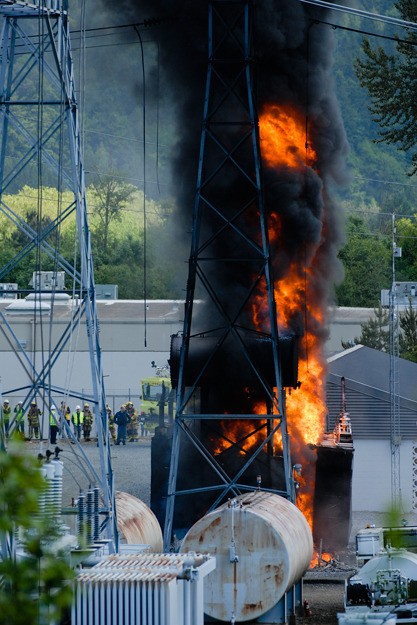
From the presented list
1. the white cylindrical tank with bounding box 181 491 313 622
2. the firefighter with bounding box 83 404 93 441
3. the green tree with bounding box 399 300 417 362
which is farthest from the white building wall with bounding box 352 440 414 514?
the green tree with bounding box 399 300 417 362

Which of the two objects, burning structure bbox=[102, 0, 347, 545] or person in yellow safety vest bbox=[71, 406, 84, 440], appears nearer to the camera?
burning structure bbox=[102, 0, 347, 545]

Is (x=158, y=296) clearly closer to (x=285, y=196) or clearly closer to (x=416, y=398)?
(x=416, y=398)

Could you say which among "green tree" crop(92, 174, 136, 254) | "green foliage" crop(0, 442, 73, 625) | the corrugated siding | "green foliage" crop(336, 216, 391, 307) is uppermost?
"green tree" crop(92, 174, 136, 254)

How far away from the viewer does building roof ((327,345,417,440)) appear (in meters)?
46.4

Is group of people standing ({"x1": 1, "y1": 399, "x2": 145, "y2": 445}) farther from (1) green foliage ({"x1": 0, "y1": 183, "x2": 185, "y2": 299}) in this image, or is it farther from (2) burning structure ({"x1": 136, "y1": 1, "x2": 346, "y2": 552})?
(1) green foliage ({"x1": 0, "y1": 183, "x2": 185, "y2": 299})

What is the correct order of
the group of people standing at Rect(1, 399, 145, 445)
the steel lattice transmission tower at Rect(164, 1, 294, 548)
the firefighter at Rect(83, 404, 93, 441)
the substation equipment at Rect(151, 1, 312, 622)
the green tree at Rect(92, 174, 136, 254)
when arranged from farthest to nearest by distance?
the green tree at Rect(92, 174, 136, 254) < the firefighter at Rect(83, 404, 93, 441) < the group of people standing at Rect(1, 399, 145, 445) < the steel lattice transmission tower at Rect(164, 1, 294, 548) < the substation equipment at Rect(151, 1, 312, 622)

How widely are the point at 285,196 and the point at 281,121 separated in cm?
261

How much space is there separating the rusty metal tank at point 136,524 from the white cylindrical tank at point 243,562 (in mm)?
2041

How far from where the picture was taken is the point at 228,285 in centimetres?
3700

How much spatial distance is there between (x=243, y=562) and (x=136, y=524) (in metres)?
3.09

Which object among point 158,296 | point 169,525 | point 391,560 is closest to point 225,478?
point 169,525

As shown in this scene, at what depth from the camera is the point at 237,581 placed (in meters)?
25.0

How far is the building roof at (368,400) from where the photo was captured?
46375 mm

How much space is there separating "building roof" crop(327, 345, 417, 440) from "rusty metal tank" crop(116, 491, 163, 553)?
1813 centimetres
